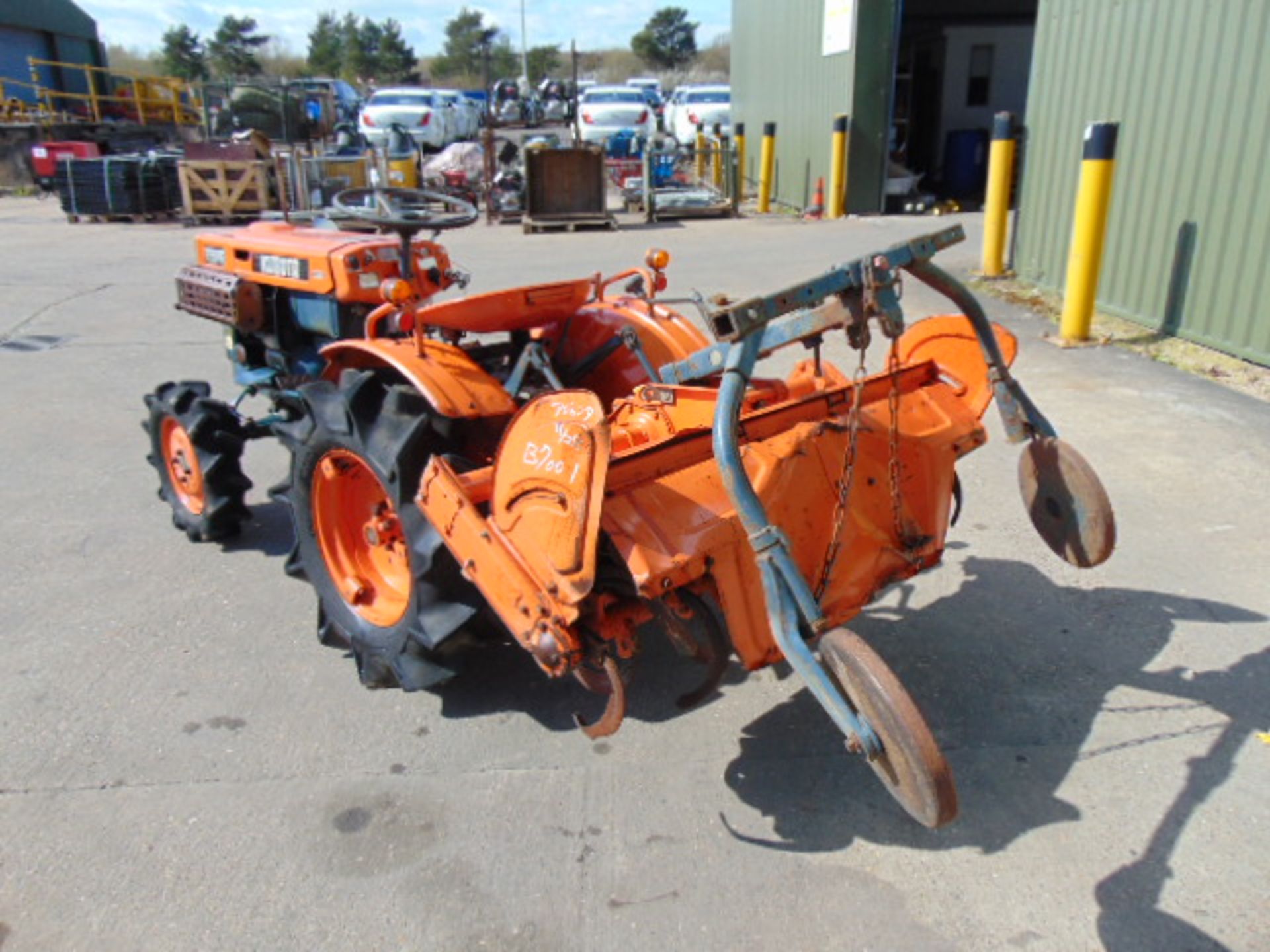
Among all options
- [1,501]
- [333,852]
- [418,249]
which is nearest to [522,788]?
[333,852]

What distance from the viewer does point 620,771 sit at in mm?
2852

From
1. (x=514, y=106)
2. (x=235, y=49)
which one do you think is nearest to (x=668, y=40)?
(x=235, y=49)

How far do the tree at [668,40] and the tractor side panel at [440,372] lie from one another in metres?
68.8

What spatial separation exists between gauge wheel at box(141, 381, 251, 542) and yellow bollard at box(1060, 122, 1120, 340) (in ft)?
18.7

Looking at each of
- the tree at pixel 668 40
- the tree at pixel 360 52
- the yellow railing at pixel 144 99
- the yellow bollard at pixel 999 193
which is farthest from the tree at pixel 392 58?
the yellow bollard at pixel 999 193

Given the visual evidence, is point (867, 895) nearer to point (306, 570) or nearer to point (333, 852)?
point (333, 852)

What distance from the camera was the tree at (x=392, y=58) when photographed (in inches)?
2457

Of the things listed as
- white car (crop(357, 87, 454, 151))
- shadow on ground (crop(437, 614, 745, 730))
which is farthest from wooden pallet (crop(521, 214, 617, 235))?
shadow on ground (crop(437, 614, 745, 730))

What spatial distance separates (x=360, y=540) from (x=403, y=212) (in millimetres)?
1363

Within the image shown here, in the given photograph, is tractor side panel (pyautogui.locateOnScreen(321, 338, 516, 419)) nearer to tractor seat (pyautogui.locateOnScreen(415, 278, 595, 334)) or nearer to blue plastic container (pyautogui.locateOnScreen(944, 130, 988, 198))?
tractor seat (pyautogui.locateOnScreen(415, 278, 595, 334))

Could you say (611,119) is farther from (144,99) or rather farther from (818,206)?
(144,99)

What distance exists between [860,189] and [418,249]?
1133cm

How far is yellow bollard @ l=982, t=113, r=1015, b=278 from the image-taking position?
9148mm

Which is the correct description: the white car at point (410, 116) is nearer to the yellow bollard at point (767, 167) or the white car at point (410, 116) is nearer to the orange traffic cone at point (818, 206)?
the yellow bollard at point (767, 167)
